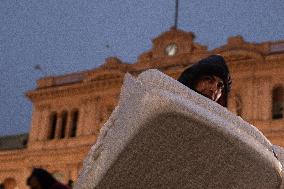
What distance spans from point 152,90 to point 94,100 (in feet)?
82.6

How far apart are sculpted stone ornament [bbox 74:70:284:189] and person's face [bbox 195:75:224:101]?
0.89 feet

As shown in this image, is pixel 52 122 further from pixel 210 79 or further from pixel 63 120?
pixel 210 79

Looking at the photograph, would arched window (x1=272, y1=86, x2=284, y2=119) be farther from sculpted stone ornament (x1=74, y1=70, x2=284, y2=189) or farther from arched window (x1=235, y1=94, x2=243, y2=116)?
sculpted stone ornament (x1=74, y1=70, x2=284, y2=189)

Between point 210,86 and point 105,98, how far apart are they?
24.4 meters

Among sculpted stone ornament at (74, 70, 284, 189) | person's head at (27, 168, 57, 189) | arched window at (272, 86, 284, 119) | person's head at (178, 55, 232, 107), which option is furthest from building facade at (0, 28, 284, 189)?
sculpted stone ornament at (74, 70, 284, 189)

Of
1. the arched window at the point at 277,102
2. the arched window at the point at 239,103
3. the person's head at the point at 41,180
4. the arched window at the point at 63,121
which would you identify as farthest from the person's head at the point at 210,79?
the arched window at the point at 63,121

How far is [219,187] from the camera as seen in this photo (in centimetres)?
89

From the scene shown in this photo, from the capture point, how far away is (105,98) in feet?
83.9

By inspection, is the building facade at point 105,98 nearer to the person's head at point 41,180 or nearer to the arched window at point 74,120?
the arched window at point 74,120

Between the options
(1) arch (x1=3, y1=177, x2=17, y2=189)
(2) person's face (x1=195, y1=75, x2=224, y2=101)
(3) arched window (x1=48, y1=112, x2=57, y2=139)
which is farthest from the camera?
(1) arch (x1=3, y1=177, x2=17, y2=189)

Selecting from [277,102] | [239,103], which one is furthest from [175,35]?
[277,102]

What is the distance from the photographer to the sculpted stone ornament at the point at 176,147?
2.76 ft

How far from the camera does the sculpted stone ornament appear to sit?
2.76 feet

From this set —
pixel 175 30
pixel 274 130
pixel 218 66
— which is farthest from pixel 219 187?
pixel 175 30
